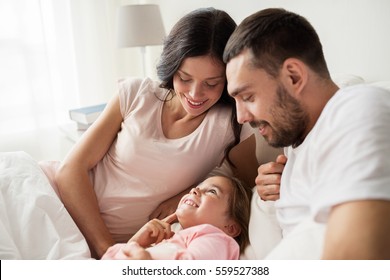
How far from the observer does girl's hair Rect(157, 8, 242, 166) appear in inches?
42.7

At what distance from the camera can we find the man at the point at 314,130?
58 centimetres

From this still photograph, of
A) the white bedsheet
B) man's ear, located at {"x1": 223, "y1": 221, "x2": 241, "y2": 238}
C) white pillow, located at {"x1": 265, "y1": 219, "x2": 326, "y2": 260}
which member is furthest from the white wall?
the white bedsheet

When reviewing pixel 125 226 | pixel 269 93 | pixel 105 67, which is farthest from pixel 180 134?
pixel 105 67

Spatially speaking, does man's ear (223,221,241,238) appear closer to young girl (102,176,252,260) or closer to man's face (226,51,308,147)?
young girl (102,176,252,260)

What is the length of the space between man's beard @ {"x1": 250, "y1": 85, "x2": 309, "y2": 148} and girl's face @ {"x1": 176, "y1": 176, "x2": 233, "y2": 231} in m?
0.32

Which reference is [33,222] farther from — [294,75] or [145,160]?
[294,75]

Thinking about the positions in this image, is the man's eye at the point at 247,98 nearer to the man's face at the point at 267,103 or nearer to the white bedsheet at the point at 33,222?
the man's face at the point at 267,103

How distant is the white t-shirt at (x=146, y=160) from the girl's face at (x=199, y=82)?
11 centimetres

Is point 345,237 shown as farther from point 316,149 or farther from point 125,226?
point 125,226

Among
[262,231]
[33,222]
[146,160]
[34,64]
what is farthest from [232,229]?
[34,64]

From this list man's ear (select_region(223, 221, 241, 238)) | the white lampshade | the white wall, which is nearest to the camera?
man's ear (select_region(223, 221, 241, 238))

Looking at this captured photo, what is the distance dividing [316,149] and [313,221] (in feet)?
0.44

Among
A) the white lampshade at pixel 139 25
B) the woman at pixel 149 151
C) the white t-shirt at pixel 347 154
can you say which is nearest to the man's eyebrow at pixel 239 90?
the white t-shirt at pixel 347 154

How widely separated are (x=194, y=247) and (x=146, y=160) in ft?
1.18
